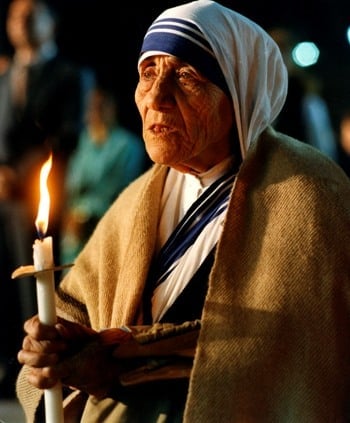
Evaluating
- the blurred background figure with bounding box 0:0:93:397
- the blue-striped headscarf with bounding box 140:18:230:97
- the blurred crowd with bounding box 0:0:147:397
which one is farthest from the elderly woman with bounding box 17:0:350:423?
the blurred background figure with bounding box 0:0:93:397

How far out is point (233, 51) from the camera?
3418 mm

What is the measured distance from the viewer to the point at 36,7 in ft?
23.7

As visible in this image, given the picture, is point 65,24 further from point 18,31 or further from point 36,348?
point 36,348

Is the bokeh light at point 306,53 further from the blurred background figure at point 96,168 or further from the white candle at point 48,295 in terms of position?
the white candle at point 48,295

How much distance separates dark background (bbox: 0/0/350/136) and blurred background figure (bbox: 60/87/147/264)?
62 centimetres

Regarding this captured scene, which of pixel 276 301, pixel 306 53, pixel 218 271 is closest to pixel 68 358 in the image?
pixel 218 271

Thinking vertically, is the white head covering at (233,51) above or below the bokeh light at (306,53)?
above

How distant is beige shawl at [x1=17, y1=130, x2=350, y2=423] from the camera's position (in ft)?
10.7

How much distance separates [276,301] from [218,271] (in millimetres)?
170

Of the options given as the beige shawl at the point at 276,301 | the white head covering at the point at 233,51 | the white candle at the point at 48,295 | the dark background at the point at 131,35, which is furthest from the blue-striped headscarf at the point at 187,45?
the dark background at the point at 131,35

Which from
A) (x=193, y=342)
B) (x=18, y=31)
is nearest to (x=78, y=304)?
(x=193, y=342)

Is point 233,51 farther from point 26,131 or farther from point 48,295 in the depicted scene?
point 26,131

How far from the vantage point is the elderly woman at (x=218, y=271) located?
10.7 ft

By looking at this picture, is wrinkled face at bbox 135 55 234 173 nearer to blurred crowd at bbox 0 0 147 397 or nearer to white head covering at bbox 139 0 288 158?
white head covering at bbox 139 0 288 158
